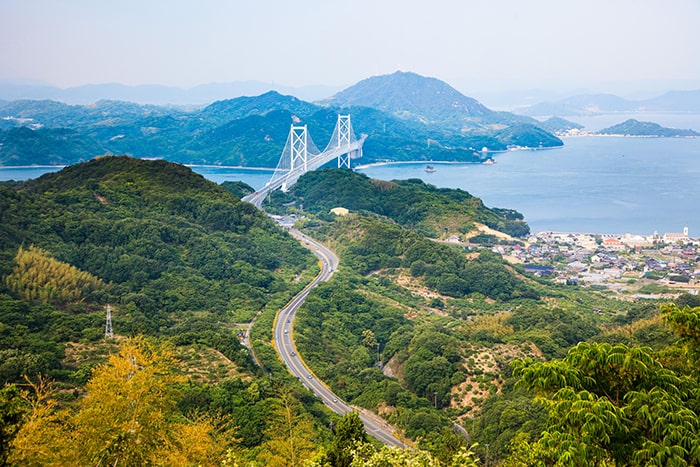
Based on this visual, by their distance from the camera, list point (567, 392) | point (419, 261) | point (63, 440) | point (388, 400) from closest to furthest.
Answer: point (567, 392) → point (63, 440) → point (388, 400) → point (419, 261)

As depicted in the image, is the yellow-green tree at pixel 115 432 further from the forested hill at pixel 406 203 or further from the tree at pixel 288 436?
the forested hill at pixel 406 203

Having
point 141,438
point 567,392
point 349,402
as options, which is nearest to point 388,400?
point 349,402

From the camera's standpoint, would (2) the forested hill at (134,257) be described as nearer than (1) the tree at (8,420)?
No

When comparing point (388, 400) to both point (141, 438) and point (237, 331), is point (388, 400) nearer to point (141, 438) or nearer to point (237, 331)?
point (237, 331)

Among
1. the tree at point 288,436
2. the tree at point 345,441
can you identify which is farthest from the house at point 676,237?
the tree at point 345,441

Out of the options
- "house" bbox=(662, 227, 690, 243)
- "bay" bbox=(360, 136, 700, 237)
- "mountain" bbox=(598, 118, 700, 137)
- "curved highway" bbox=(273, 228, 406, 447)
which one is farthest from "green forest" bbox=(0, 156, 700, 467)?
"mountain" bbox=(598, 118, 700, 137)

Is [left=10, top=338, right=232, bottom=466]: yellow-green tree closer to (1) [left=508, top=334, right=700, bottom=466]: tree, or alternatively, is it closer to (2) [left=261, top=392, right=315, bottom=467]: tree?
(2) [left=261, top=392, right=315, bottom=467]: tree
